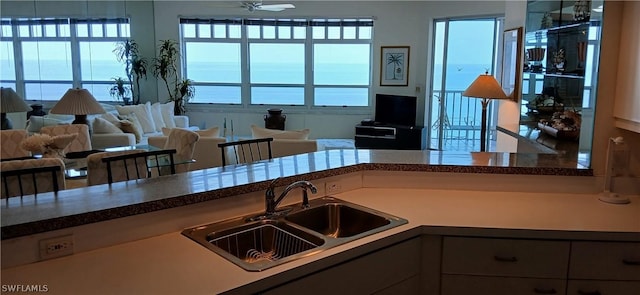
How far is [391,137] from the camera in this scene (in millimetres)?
8383

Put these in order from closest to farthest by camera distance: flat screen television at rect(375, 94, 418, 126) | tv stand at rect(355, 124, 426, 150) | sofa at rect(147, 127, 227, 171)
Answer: sofa at rect(147, 127, 227, 171) < tv stand at rect(355, 124, 426, 150) < flat screen television at rect(375, 94, 418, 126)

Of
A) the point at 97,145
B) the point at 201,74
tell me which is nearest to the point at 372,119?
the point at 201,74

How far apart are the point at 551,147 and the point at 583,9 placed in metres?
1.08

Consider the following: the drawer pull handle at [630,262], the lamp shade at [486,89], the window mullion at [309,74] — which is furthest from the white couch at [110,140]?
the drawer pull handle at [630,262]

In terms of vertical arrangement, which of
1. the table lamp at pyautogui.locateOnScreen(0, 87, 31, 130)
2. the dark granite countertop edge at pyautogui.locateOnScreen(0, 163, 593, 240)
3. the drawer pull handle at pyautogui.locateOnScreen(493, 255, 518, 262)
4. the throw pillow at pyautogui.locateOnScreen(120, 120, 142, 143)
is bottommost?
the drawer pull handle at pyautogui.locateOnScreen(493, 255, 518, 262)

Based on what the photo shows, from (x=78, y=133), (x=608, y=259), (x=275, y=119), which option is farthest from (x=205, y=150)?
(x=608, y=259)

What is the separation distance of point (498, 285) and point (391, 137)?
6.44 m

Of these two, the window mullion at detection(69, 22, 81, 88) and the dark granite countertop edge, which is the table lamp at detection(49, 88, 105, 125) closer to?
the dark granite countertop edge

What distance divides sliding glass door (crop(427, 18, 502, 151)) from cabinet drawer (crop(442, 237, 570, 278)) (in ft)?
18.8

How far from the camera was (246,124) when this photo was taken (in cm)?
926

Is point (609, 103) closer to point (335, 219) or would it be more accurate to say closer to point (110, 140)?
point (335, 219)

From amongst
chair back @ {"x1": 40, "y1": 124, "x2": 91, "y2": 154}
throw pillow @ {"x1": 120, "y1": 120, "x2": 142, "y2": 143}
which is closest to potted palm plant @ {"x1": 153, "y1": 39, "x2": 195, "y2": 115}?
throw pillow @ {"x1": 120, "y1": 120, "x2": 142, "y2": 143}

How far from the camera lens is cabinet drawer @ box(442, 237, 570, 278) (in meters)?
1.96

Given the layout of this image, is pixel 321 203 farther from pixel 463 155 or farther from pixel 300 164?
pixel 463 155
